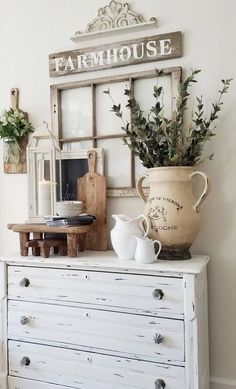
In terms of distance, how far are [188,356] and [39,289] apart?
2.44 ft

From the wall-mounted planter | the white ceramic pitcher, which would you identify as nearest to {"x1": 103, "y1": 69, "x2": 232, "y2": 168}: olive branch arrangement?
the white ceramic pitcher

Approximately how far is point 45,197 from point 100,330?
722 millimetres

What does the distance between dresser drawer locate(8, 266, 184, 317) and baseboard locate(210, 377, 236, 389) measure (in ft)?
1.81

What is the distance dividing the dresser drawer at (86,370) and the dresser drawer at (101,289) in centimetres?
23

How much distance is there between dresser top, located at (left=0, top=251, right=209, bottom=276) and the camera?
156 centimetres

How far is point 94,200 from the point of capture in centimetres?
201

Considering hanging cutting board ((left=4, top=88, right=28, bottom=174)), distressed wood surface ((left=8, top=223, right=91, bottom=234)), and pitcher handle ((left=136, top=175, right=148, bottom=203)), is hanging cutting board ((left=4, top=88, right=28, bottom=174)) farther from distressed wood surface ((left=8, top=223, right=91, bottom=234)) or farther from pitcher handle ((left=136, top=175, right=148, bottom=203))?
pitcher handle ((left=136, top=175, right=148, bottom=203))

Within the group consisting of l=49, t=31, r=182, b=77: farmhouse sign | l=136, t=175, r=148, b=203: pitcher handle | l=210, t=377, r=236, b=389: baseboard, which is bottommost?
l=210, t=377, r=236, b=389: baseboard

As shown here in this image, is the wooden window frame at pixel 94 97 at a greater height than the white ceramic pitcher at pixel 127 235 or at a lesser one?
greater

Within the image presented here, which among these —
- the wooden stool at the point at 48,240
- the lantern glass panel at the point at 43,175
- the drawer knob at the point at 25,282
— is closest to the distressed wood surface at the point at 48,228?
the wooden stool at the point at 48,240

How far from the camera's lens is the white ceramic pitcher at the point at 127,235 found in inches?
67.1

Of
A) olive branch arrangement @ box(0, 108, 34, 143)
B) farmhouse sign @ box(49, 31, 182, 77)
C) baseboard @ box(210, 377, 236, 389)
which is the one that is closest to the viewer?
baseboard @ box(210, 377, 236, 389)

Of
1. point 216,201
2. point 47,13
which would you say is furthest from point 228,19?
point 47,13

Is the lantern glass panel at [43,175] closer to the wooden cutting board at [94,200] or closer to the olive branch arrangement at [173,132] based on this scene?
the wooden cutting board at [94,200]
